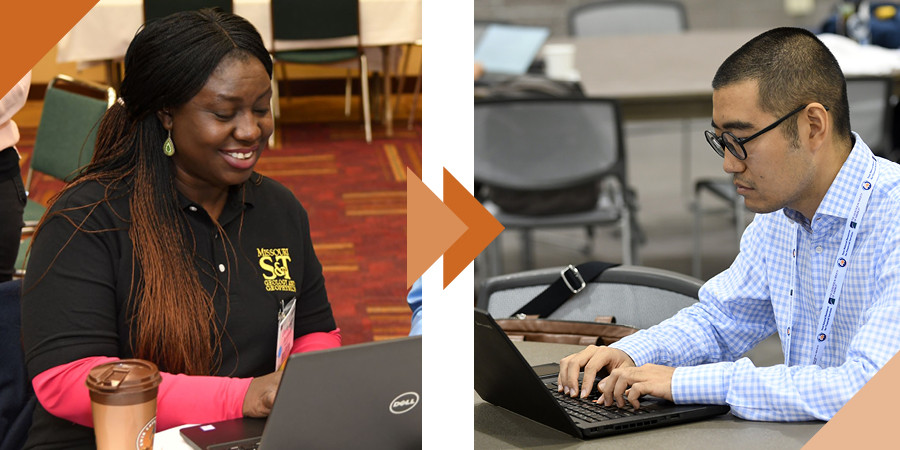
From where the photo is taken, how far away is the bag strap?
77.3 inches

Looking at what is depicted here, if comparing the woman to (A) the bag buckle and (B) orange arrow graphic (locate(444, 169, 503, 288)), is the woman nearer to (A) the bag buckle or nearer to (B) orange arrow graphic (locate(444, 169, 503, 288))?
(A) the bag buckle

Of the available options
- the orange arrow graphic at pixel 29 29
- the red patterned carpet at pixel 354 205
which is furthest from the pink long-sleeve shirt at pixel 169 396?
the red patterned carpet at pixel 354 205

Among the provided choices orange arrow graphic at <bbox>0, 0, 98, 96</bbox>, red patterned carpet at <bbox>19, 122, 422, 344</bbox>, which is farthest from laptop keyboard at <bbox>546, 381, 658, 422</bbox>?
orange arrow graphic at <bbox>0, 0, 98, 96</bbox>

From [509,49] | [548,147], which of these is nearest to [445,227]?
[548,147]

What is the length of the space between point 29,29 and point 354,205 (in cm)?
184

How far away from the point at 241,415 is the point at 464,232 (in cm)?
71

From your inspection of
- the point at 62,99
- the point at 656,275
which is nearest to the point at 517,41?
the point at 62,99

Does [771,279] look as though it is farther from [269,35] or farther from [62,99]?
[269,35]

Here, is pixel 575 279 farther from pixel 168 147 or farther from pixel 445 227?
pixel 445 227

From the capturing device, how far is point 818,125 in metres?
1.49

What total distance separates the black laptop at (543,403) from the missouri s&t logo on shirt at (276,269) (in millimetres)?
467

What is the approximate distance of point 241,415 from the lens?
1.46 m

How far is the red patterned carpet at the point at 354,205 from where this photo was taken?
3.86 meters

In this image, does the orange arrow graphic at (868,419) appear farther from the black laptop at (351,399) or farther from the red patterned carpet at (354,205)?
the red patterned carpet at (354,205)
